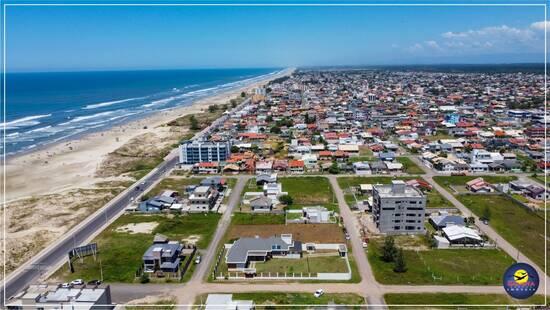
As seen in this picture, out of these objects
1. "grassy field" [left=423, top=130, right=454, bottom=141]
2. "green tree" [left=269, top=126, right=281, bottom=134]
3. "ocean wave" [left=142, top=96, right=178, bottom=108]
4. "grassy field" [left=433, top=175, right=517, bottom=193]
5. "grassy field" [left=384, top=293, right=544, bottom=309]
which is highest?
"ocean wave" [left=142, top=96, right=178, bottom=108]

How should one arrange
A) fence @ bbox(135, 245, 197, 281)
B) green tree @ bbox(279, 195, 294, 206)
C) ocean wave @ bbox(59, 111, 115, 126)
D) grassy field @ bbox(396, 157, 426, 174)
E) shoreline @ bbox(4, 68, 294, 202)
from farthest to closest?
ocean wave @ bbox(59, 111, 115, 126), grassy field @ bbox(396, 157, 426, 174), shoreline @ bbox(4, 68, 294, 202), green tree @ bbox(279, 195, 294, 206), fence @ bbox(135, 245, 197, 281)

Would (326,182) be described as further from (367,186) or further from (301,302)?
(301,302)

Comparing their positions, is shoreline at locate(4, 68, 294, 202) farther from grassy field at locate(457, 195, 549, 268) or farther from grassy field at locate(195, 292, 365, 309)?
grassy field at locate(457, 195, 549, 268)

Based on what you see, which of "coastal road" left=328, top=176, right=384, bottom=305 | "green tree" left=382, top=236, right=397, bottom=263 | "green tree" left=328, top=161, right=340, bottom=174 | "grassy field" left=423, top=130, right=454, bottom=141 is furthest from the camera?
"grassy field" left=423, top=130, right=454, bottom=141

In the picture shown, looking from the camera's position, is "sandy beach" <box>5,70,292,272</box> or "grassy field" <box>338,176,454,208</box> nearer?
"sandy beach" <box>5,70,292,272</box>

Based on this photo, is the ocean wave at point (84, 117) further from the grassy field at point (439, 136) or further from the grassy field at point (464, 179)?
the grassy field at point (464, 179)

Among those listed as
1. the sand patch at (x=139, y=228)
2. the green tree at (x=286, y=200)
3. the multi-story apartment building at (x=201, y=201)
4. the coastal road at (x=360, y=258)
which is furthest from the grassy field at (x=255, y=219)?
the sand patch at (x=139, y=228)

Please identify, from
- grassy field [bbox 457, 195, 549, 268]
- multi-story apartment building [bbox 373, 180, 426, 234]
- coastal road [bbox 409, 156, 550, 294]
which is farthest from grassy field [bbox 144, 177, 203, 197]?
grassy field [bbox 457, 195, 549, 268]
